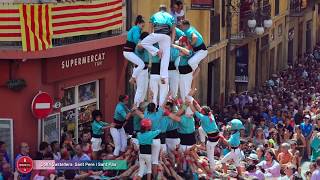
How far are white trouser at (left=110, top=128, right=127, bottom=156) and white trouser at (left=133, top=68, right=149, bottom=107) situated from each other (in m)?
0.96

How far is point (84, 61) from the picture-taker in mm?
21391

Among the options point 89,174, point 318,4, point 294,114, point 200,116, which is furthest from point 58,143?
point 318,4

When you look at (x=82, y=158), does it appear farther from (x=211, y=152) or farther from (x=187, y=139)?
(x=211, y=152)

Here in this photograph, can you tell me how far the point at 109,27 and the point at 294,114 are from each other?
9118 millimetres

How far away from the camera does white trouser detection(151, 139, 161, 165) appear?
54.2ft

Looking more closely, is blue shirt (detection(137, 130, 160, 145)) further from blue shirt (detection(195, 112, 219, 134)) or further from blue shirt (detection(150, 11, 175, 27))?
blue shirt (detection(150, 11, 175, 27))

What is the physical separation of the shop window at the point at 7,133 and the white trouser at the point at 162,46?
437cm

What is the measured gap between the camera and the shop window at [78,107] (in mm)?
21281

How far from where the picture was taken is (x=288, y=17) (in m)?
47.0

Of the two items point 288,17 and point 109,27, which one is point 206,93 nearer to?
point 109,27

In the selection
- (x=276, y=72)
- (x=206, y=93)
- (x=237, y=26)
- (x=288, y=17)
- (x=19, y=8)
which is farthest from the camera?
(x=288, y=17)

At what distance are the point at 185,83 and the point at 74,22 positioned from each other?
426 centimetres

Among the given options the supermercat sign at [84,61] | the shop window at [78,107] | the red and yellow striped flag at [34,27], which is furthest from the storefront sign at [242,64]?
the red and yellow striped flag at [34,27]

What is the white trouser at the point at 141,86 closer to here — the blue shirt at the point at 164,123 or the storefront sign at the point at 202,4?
the blue shirt at the point at 164,123
